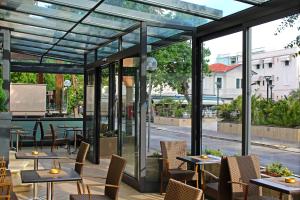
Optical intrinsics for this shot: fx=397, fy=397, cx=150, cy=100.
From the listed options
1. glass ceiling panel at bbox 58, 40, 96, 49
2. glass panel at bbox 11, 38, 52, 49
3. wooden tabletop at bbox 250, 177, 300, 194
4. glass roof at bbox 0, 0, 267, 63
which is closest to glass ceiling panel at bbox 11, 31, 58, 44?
glass roof at bbox 0, 0, 267, 63

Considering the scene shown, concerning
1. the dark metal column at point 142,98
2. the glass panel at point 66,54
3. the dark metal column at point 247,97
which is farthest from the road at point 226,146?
the glass panel at point 66,54

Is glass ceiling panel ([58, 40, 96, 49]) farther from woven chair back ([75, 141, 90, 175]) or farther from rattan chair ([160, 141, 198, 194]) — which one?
woven chair back ([75, 141, 90, 175])

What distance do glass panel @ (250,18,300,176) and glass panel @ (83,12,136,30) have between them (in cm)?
273

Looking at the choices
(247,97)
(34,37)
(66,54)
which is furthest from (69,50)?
(247,97)

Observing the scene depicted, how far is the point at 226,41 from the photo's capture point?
20.7ft

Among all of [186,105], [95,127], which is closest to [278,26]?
[186,105]

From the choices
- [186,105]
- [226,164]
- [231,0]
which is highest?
[231,0]

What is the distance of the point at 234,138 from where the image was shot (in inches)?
237

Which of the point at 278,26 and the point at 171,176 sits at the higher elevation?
the point at 278,26

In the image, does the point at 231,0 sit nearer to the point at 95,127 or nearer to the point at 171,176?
the point at 171,176

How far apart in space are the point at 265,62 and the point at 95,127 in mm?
6100

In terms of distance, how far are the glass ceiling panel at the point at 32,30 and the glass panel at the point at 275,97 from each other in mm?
5196

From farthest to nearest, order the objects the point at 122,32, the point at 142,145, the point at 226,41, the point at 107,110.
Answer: the point at 107,110 < the point at 122,32 < the point at 142,145 < the point at 226,41

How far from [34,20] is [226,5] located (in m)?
4.38
